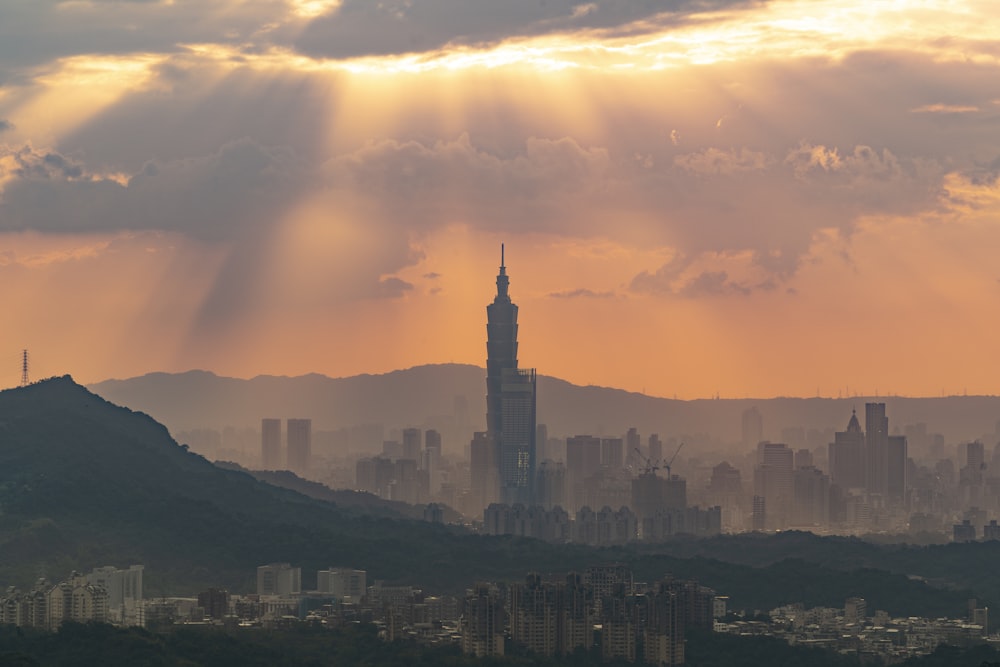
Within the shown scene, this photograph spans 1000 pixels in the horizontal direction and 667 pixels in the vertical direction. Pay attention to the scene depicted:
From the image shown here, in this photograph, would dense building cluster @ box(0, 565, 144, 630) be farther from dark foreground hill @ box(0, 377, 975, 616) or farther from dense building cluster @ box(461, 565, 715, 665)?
dense building cluster @ box(461, 565, 715, 665)

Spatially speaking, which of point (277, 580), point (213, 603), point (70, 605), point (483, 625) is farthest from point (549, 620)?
point (277, 580)

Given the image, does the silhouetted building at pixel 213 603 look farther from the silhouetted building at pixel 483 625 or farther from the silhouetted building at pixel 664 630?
the silhouetted building at pixel 664 630

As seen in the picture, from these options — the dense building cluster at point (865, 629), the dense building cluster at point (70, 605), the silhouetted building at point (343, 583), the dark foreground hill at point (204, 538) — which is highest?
the dark foreground hill at point (204, 538)

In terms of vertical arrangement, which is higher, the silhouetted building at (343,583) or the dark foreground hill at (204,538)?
the dark foreground hill at (204,538)

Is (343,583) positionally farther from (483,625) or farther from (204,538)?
(483,625)

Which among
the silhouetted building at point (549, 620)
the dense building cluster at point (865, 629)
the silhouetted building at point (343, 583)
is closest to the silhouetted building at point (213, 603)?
the silhouetted building at point (343, 583)

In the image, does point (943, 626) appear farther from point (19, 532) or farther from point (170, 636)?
point (19, 532)

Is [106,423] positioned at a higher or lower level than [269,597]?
higher

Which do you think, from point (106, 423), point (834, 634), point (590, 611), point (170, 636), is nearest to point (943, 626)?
point (834, 634)
